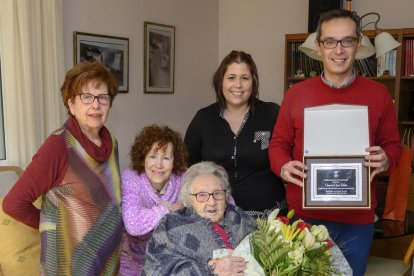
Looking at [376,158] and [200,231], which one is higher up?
[376,158]

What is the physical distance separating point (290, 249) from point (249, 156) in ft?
2.54

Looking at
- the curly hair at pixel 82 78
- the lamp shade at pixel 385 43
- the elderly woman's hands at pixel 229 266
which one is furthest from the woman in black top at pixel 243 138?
the lamp shade at pixel 385 43

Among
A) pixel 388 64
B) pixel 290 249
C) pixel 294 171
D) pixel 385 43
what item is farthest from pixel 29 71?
pixel 388 64

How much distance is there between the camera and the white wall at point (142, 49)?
149 inches

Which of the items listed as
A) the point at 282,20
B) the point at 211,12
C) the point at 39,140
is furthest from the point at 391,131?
the point at 211,12

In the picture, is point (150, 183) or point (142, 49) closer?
point (150, 183)

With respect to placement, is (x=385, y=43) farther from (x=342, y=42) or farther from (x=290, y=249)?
(x=290, y=249)

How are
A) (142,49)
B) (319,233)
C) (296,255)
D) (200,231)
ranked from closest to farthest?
1. (296,255)
2. (319,233)
3. (200,231)
4. (142,49)

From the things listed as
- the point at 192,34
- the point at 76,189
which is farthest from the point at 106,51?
the point at 76,189

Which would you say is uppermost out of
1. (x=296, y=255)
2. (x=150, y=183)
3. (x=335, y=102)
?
(x=335, y=102)

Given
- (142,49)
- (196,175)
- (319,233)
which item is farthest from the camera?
(142,49)

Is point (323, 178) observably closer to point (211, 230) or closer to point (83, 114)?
point (211, 230)

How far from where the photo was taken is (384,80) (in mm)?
4387

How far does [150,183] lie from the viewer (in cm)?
206
